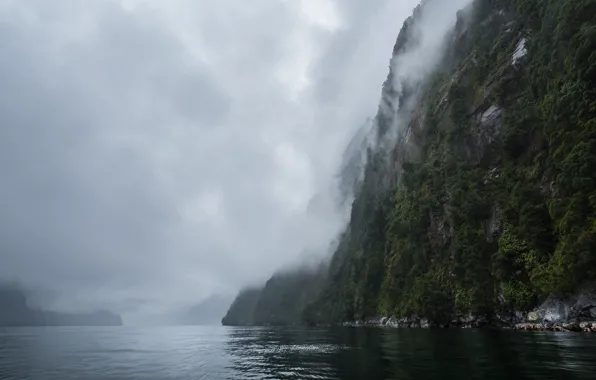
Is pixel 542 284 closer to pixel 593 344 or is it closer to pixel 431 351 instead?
pixel 593 344

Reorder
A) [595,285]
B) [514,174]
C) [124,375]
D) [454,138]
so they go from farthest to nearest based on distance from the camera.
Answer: [454,138] < [514,174] < [595,285] < [124,375]

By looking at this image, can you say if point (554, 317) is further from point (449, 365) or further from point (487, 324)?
point (449, 365)

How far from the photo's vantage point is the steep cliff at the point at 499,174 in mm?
71312

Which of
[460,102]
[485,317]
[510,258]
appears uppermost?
[460,102]

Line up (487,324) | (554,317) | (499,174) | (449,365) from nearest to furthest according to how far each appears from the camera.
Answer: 1. (449,365)
2. (554,317)
3. (487,324)
4. (499,174)

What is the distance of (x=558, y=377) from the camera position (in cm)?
2430

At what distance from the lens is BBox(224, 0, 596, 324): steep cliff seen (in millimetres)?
71312

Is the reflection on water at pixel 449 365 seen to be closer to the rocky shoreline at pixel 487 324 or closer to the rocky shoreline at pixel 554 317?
the rocky shoreline at pixel 487 324

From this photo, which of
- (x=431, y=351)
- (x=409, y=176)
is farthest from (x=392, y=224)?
(x=431, y=351)

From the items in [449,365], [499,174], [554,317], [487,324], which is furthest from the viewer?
[499,174]

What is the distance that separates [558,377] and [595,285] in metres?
47.6

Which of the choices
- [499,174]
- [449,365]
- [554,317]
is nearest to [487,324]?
[554,317]

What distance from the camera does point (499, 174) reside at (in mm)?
101062

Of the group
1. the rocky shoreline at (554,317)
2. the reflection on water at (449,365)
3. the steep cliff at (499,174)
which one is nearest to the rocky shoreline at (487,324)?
the rocky shoreline at (554,317)
